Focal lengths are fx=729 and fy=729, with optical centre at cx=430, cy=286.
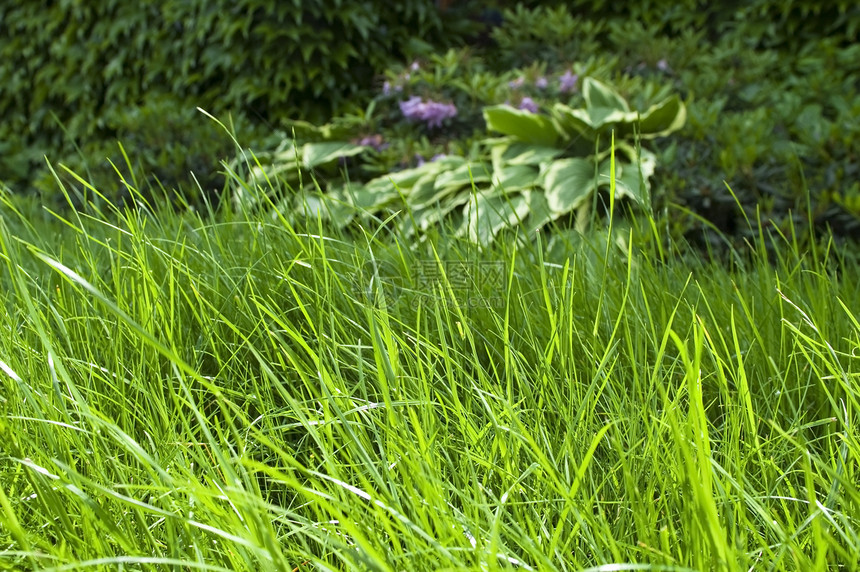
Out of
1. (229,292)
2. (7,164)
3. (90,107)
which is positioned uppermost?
(229,292)

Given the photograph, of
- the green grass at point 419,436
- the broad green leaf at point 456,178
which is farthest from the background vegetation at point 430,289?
the broad green leaf at point 456,178

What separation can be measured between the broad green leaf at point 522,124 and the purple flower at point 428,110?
1.66 ft

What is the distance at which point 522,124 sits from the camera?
3818 mm

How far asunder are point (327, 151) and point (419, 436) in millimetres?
3464

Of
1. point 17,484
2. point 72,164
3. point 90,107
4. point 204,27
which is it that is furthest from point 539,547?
point 90,107

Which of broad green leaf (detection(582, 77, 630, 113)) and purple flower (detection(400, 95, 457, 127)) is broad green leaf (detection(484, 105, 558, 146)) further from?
purple flower (detection(400, 95, 457, 127))

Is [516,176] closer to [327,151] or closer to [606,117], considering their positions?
[606,117]

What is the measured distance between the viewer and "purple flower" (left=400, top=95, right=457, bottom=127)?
4285 millimetres

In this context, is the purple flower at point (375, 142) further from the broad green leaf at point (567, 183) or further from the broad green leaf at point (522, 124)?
the broad green leaf at point (567, 183)

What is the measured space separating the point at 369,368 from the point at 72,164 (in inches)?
193

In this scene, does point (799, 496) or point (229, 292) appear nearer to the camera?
point (799, 496)

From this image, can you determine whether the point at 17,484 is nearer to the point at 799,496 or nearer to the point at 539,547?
the point at 539,547

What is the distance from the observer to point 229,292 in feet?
5.25

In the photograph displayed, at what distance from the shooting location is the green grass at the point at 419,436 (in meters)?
0.92
